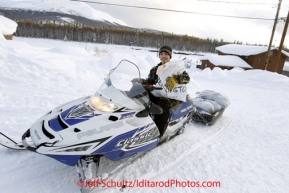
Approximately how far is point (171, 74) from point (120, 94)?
1044mm

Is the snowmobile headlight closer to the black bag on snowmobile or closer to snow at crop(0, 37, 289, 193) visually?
snow at crop(0, 37, 289, 193)

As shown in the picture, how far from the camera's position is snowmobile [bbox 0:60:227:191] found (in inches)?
75.7

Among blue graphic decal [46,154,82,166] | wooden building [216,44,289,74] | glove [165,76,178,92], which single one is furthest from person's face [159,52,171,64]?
wooden building [216,44,289,74]

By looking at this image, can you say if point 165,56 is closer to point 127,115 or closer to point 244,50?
point 127,115

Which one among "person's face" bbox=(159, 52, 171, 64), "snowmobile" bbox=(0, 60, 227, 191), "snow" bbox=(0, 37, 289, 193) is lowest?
"snow" bbox=(0, 37, 289, 193)

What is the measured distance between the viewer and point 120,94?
2428 millimetres

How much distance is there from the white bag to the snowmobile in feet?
1.80

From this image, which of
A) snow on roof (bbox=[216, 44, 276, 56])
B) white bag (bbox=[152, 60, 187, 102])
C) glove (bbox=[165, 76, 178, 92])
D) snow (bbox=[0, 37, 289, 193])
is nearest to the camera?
snow (bbox=[0, 37, 289, 193])

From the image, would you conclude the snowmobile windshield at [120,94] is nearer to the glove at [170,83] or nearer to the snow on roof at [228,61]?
the glove at [170,83]

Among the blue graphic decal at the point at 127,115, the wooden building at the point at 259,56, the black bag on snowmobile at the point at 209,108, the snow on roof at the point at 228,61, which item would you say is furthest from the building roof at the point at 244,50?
the blue graphic decal at the point at 127,115

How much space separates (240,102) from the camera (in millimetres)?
6762

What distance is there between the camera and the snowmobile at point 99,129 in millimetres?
1923

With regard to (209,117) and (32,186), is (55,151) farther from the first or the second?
(209,117)

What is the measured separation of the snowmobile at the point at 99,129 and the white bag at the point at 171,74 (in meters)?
0.55
